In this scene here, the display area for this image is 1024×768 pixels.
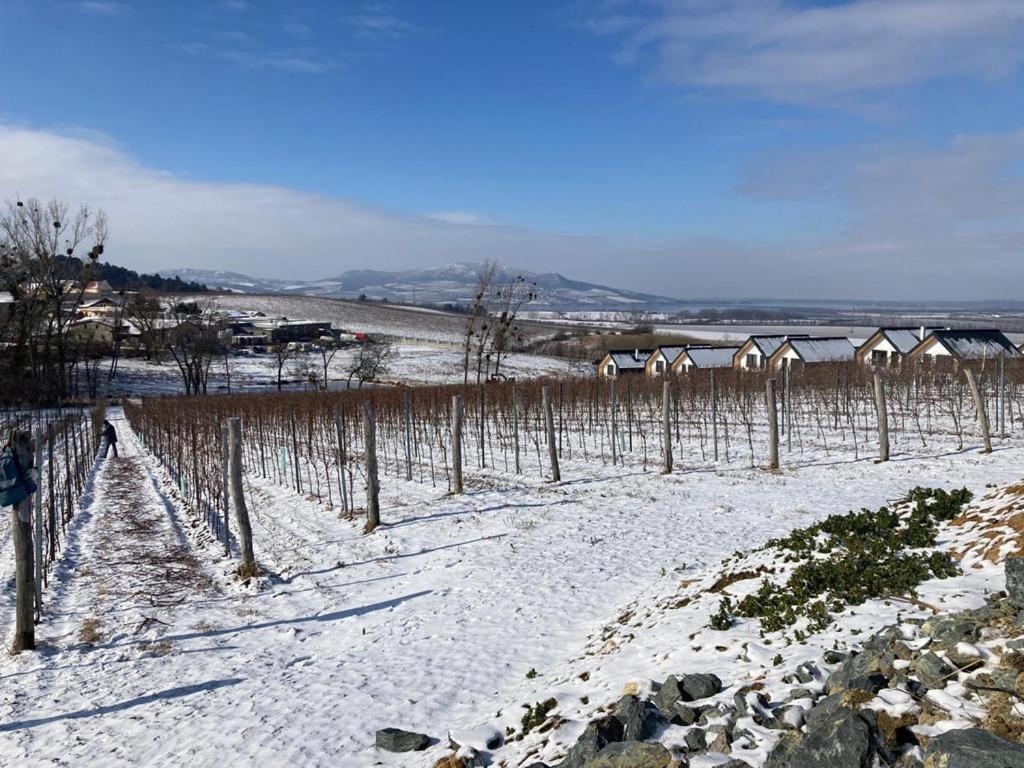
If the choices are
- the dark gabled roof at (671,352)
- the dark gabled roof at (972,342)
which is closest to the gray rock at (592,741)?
the dark gabled roof at (972,342)

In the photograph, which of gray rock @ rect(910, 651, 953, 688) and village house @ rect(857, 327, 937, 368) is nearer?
gray rock @ rect(910, 651, 953, 688)

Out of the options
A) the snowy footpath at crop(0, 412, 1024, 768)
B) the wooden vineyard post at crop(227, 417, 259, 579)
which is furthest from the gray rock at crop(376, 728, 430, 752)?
the wooden vineyard post at crop(227, 417, 259, 579)

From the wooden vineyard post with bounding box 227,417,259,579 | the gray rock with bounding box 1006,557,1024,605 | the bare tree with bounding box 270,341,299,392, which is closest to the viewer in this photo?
the gray rock with bounding box 1006,557,1024,605

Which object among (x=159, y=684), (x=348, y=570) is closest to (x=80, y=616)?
(x=159, y=684)

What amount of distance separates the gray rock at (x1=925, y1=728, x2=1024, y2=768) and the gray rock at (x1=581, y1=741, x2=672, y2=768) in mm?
1296

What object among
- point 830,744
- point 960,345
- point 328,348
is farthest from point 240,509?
point 328,348

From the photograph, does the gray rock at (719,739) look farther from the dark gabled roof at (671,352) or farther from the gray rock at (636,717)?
the dark gabled roof at (671,352)

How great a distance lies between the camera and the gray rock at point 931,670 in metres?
3.68

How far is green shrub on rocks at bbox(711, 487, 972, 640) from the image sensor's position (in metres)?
5.62

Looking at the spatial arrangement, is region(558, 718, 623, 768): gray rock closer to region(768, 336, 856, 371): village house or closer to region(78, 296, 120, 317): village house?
region(768, 336, 856, 371): village house

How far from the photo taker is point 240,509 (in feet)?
32.4

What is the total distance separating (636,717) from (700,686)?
556 millimetres

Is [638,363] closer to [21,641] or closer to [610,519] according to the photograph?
[610,519]

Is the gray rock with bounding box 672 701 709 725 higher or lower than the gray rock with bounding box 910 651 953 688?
lower
